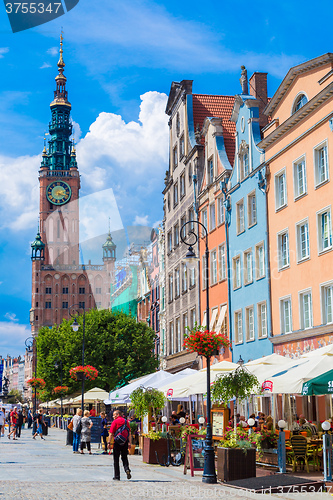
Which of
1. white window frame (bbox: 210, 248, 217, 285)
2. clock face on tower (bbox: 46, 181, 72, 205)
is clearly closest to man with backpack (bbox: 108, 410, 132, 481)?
white window frame (bbox: 210, 248, 217, 285)

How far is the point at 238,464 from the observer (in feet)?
55.5

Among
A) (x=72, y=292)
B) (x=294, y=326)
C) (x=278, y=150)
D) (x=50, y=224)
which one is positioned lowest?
(x=294, y=326)

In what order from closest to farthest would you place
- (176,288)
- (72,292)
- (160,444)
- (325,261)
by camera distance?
(160,444), (325,261), (176,288), (72,292)

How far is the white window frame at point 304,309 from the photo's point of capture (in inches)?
1115

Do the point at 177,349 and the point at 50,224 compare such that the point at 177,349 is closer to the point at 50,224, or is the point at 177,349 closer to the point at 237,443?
the point at 237,443

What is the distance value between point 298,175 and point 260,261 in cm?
552

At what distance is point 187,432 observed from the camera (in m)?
19.4

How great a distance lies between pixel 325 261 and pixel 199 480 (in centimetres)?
1153

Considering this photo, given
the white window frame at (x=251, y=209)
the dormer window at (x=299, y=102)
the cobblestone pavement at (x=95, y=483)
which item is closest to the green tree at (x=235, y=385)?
the cobblestone pavement at (x=95, y=483)

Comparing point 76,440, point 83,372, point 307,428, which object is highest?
point 83,372

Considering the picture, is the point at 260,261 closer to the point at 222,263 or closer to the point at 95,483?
the point at 222,263

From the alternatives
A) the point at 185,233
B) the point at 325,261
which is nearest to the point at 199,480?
the point at 325,261

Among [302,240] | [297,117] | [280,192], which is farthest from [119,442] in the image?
[280,192]

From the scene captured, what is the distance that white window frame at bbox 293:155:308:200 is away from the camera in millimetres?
29000
